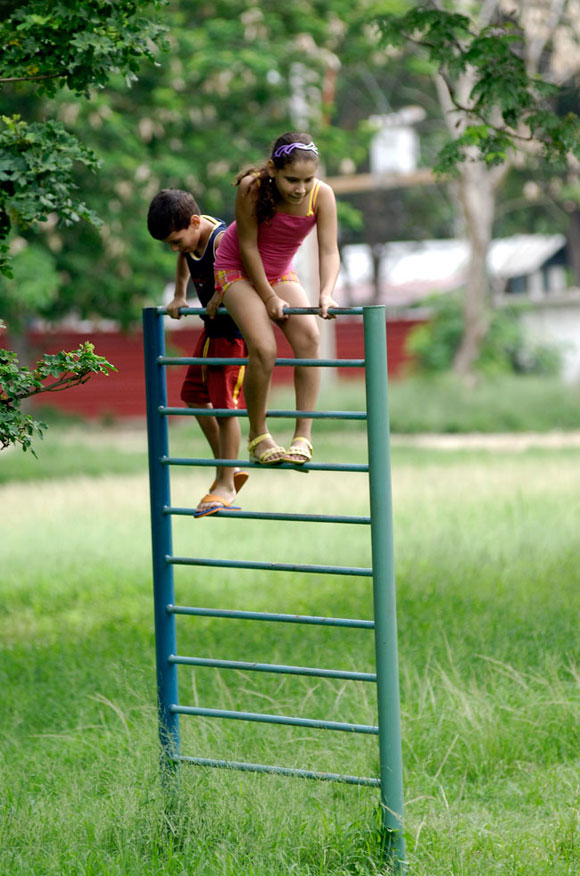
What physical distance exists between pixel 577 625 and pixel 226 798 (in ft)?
8.41

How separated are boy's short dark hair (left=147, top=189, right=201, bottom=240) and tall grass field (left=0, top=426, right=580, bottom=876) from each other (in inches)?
72.2

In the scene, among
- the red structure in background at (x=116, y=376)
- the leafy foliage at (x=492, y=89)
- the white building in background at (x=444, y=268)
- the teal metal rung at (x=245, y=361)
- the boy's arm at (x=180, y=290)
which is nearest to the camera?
the teal metal rung at (x=245, y=361)

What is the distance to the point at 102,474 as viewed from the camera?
1499cm

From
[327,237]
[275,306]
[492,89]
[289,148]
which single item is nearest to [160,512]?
[275,306]

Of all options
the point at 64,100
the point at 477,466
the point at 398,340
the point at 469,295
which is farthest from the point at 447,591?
the point at 398,340

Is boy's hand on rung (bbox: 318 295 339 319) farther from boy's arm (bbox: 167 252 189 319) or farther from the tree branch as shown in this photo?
the tree branch

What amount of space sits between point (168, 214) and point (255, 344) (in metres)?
0.61

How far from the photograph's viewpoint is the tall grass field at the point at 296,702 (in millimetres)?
3846

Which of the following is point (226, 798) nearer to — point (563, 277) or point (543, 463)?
point (543, 463)

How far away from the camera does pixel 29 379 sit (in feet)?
12.7

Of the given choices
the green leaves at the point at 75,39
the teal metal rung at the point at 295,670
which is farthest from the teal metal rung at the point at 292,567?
the green leaves at the point at 75,39

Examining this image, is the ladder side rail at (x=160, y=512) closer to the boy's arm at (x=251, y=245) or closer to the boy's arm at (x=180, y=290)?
the boy's arm at (x=180, y=290)

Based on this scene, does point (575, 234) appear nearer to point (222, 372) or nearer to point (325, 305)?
point (222, 372)

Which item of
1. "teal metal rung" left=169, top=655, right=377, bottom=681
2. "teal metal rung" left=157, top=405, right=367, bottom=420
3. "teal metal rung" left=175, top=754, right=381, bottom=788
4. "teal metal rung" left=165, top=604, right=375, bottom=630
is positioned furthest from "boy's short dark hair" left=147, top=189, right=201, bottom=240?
"teal metal rung" left=175, top=754, right=381, bottom=788
